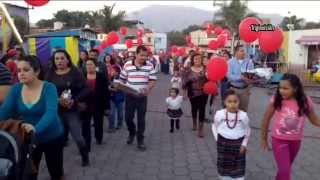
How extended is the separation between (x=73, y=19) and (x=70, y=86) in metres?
57.6

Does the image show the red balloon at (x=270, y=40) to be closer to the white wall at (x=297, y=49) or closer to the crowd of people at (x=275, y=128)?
the crowd of people at (x=275, y=128)

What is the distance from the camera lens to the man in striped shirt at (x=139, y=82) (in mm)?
7438

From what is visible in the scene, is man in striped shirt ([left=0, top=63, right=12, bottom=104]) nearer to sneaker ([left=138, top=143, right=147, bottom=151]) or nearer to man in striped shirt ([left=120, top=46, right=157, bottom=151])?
man in striped shirt ([left=120, top=46, right=157, bottom=151])

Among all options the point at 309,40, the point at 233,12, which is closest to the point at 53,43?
the point at 309,40

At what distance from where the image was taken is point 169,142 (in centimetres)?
831

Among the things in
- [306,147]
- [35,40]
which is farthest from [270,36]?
[35,40]

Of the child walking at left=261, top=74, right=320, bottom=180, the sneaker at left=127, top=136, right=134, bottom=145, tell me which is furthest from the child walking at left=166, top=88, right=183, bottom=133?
the child walking at left=261, top=74, right=320, bottom=180

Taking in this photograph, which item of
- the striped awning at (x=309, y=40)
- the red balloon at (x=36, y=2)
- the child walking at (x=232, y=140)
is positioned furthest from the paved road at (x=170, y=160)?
the striped awning at (x=309, y=40)

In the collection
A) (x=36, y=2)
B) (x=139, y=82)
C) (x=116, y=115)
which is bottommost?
(x=116, y=115)

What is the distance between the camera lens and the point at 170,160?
6910 millimetres

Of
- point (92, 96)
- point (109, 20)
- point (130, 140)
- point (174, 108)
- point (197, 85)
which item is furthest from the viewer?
point (109, 20)

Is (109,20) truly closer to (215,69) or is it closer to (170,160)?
(215,69)

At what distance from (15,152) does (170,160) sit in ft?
12.0

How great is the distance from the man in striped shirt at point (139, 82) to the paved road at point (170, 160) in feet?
1.74
